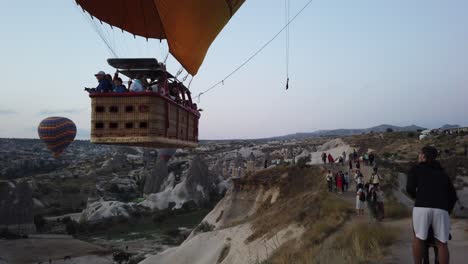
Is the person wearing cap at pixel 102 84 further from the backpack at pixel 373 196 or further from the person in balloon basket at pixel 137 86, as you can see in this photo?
the backpack at pixel 373 196

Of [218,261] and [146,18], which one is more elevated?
[146,18]

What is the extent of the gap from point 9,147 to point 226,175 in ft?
485

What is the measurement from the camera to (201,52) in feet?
43.7

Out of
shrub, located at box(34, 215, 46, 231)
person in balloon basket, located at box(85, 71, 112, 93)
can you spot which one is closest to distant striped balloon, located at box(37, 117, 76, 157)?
shrub, located at box(34, 215, 46, 231)

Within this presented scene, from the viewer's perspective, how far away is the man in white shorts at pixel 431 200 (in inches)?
219

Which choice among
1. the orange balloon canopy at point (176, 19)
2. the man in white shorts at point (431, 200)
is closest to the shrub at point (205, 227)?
the orange balloon canopy at point (176, 19)

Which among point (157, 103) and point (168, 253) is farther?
point (168, 253)

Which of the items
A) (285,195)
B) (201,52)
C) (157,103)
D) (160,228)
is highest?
(201,52)

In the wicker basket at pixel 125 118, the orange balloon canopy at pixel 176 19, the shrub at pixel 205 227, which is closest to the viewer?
the wicker basket at pixel 125 118

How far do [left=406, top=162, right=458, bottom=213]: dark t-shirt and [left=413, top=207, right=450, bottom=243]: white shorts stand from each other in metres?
0.06

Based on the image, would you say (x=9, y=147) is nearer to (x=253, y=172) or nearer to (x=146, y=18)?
(x=253, y=172)

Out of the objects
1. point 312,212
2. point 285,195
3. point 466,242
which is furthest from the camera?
point 285,195

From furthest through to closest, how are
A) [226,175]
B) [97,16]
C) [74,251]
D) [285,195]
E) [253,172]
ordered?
[226,175] → [74,251] → [253,172] → [285,195] → [97,16]

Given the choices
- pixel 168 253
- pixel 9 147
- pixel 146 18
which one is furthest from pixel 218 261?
pixel 9 147
